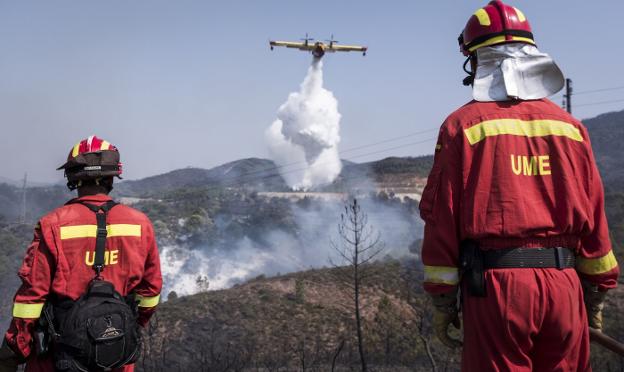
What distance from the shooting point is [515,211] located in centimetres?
237

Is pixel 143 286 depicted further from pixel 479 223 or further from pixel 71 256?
pixel 479 223

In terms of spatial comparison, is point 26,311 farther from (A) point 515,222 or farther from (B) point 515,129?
(B) point 515,129

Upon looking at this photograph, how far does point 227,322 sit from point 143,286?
16854 mm

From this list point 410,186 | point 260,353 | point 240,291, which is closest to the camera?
point 260,353

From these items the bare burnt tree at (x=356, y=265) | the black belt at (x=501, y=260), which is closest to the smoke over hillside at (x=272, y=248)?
the bare burnt tree at (x=356, y=265)

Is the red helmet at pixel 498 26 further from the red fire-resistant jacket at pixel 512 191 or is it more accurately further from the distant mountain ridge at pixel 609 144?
the distant mountain ridge at pixel 609 144

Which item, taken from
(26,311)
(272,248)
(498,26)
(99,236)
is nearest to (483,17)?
(498,26)

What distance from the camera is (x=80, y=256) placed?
10.5ft

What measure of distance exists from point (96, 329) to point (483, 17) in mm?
2504

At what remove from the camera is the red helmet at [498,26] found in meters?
2.65

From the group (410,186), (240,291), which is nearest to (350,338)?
(240,291)

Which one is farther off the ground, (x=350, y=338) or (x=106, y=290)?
(x=106, y=290)

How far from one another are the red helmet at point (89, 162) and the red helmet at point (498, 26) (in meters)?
2.20

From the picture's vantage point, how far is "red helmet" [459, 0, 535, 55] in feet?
8.68
